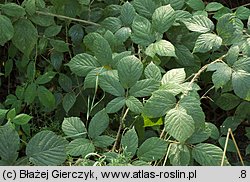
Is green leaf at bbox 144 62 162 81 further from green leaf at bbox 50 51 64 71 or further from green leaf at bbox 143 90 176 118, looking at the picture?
green leaf at bbox 50 51 64 71

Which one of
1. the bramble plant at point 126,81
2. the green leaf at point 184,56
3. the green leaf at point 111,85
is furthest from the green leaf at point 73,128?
the green leaf at point 184,56

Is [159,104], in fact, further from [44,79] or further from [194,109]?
[44,79]

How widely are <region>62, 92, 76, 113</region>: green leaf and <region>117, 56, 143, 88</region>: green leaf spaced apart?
0.36 metres

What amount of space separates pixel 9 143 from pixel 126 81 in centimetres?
37

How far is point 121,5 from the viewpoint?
1774mm

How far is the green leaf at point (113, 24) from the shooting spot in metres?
1.63

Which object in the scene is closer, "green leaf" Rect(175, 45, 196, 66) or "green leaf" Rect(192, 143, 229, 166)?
"green leaf" Rect(192, 143, 229, 166)

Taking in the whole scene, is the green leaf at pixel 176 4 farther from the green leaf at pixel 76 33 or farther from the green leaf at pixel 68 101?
the green leaf at pixel 68 101

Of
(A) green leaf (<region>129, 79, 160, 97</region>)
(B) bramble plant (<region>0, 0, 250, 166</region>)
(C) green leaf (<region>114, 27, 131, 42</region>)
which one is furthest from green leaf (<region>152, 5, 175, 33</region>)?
(A) green leaf (<region>129, 79, 160, 97</region>)

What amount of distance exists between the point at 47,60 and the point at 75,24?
0.52 ft

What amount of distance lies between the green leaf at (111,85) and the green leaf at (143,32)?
0.21 m

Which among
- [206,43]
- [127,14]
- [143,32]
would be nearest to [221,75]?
[206,43]

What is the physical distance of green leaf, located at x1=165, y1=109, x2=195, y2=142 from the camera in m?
1.22

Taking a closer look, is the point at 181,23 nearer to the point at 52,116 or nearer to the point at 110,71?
the point at 110,71
